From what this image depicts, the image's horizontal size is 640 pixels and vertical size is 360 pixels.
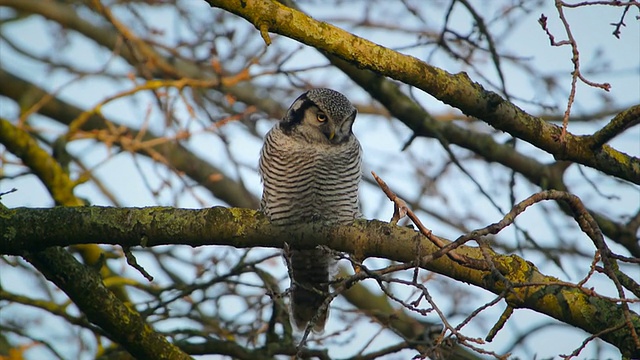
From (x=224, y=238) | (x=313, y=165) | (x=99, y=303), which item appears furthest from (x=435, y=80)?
(x=99, y=303)

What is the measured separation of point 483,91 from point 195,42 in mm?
3849

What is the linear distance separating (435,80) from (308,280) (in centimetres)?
239

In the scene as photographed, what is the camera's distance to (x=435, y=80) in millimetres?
3699

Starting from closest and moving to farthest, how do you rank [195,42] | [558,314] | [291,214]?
1. [558,314]
2. [291,214]
3. [195,42]

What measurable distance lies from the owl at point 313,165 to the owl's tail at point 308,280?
11mm

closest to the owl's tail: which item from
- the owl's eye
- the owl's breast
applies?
the owl's breast

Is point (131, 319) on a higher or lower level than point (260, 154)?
lower

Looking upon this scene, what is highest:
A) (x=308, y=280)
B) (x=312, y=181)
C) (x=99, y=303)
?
(x=312, y=181)

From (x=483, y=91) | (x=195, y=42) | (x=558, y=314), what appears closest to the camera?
(x=558, y=314)

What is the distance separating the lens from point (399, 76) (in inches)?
143

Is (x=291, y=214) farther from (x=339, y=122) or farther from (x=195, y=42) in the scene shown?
(x=195, y=42)

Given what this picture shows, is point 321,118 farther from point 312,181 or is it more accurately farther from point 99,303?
point 99,303

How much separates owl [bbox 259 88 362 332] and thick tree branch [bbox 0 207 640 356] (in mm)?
1011

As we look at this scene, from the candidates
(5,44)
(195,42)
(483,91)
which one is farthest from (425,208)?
(5,44)
